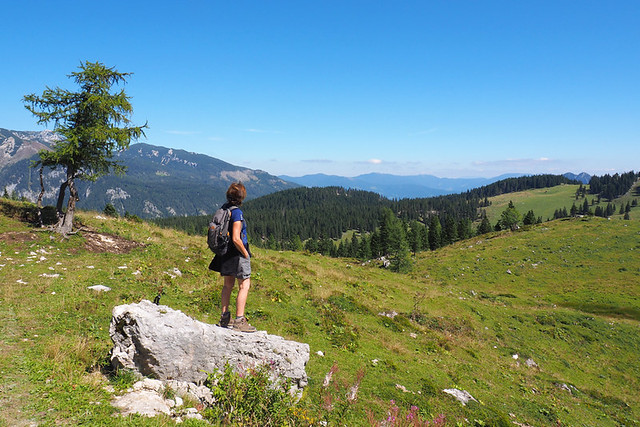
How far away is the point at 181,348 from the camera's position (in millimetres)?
6316

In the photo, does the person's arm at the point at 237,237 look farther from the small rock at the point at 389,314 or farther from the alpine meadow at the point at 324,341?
the small rock at the point at 389,314

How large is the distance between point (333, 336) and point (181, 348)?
24.2 feet

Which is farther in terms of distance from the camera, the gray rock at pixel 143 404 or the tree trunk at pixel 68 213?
the tree trunk at pixel 68 213

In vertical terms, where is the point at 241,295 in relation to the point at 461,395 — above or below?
above

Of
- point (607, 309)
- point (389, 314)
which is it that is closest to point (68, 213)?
point (389, 314)

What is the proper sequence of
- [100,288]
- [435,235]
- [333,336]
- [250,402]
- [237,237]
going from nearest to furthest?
[250,402]
[237,237]
[100,288]
[333,336]
[435,235]

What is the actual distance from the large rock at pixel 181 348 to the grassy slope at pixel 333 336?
0.77 metres

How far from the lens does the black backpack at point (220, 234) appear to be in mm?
7453

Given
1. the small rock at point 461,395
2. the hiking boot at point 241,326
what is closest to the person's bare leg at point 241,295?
the hiking boot at point 241,326

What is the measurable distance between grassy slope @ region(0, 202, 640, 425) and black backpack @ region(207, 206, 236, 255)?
131 inches

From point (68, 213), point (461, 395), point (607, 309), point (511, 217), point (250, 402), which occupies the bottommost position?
point (607, 309)

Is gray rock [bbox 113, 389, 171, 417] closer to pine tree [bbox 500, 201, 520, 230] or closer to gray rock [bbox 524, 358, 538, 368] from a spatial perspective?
gray rock [bbox 524, 358, 538, 368]

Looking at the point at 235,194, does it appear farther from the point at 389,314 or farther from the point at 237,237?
the point at 389,314

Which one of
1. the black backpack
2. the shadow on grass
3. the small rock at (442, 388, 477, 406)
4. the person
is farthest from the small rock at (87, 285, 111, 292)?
the shadow on grass
